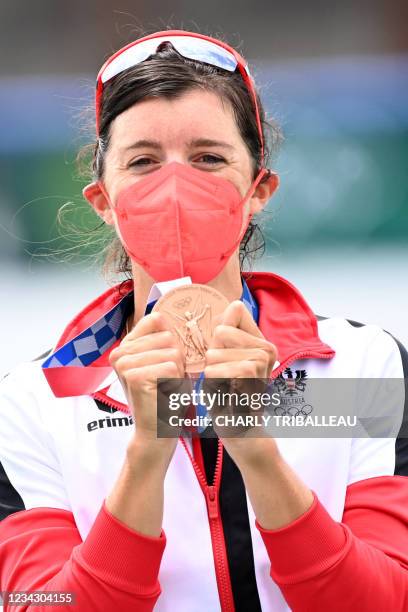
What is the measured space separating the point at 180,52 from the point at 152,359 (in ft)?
3.06

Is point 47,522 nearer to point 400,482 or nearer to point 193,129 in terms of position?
point 400,482

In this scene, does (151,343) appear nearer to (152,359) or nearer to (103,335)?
(152,359)

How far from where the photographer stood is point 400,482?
1808 mm

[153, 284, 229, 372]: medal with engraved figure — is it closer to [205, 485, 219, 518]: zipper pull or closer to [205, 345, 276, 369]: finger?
[205, 345, 276, 369]: finger

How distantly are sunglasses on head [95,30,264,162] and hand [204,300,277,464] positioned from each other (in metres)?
0.81

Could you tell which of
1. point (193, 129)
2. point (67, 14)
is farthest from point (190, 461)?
point (67, 14)

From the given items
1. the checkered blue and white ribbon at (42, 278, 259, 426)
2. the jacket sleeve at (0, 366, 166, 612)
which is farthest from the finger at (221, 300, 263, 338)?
the jacket sleeve at (0, 366, 166, 612)

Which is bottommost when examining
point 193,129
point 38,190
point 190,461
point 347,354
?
point 38,190

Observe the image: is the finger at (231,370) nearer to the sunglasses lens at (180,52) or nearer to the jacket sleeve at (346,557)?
the jacket sleeve at (346,557)

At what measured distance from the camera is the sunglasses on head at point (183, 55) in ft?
6.80

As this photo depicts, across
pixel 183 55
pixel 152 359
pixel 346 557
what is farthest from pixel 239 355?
pixel 183 55

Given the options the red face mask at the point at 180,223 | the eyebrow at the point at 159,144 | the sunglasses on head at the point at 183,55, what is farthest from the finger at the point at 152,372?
the sunglasses on head at the point at 183,55

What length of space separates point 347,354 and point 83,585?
79 centimetres

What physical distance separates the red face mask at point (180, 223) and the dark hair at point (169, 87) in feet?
0.69
